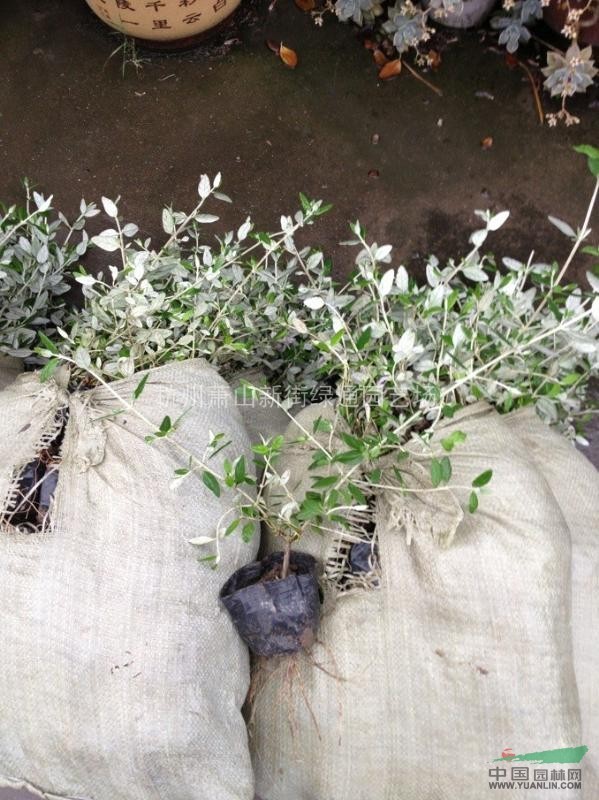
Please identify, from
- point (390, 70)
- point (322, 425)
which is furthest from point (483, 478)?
point (390, 70)

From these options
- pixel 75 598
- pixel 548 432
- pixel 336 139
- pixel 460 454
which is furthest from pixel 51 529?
pixel 336 139

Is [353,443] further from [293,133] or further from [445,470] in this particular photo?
[293,133]

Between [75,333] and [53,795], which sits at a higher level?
[75,333]

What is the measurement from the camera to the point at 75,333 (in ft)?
5.55

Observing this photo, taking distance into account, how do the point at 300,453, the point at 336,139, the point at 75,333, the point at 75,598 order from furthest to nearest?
1. the point at 336,139
2. the point at 75,333
3. the point at 300,453
4. the point at 75,598

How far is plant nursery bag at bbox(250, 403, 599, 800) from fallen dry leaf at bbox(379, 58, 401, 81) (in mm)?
1703

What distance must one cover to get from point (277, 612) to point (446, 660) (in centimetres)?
35

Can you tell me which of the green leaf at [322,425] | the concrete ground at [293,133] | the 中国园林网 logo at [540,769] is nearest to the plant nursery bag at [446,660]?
the 中国园林网 logo at [540,769]

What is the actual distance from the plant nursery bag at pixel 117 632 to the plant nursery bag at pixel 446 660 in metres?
0.17

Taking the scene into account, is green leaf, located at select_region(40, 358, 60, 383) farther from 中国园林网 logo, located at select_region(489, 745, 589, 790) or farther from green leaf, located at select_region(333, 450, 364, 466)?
中国园林网 logo, located at select_region(489, 745, 589, 790)

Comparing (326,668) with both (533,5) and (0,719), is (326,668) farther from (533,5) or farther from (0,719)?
(533,5)

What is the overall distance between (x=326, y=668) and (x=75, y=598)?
526 mm

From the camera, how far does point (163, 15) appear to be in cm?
215

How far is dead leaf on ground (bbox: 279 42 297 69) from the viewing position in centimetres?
255
